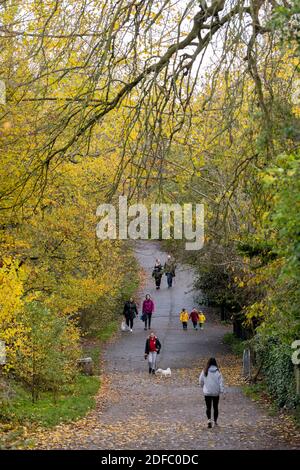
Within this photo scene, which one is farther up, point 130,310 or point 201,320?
point 130,310

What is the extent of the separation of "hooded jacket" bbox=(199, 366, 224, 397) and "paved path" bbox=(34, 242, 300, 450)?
0.80 metres

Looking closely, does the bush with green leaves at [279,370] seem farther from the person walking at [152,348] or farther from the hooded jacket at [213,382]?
the person walking at [152,348]

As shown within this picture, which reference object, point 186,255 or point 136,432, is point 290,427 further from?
point 186,255

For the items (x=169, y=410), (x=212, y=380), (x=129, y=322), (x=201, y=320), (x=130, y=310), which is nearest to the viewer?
(x=212, y=380)

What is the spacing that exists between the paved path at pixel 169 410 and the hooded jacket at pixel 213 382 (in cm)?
80

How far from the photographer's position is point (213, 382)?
13727 mm

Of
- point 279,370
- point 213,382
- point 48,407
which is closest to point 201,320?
point 279,370

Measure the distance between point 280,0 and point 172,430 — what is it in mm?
9196

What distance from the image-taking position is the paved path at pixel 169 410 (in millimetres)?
12945

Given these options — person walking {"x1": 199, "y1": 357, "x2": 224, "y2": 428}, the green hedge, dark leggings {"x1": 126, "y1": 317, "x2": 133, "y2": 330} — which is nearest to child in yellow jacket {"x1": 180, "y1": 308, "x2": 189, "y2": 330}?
dark leggings {"x1": 126, "y1": 317, "x2": 133, "y2": 330}

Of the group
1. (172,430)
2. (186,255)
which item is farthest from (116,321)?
(172,430)

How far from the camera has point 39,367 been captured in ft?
56.4

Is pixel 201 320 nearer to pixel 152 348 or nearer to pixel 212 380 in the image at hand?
pixel 152 348

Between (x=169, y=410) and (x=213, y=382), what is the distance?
13.5 ft
